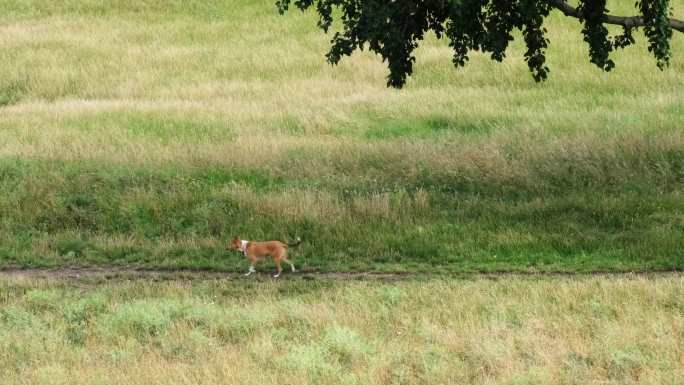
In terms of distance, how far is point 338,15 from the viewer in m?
40.4

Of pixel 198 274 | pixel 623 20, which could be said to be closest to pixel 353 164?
pixel 198 274

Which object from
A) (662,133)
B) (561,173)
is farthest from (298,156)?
(662,133)

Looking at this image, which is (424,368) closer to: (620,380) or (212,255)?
(620,380)

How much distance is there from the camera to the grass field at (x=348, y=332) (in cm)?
924

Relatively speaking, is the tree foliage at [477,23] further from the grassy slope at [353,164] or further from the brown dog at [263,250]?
the brown dog at [263,250]

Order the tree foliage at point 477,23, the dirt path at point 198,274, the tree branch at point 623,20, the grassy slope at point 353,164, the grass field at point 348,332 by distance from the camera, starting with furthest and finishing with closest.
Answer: the tree branch at point 623,20
the tree foliage at point 477,23
the grassy slope at point 353,164
the dirt path at point 198,274
the grass field at point 348,332

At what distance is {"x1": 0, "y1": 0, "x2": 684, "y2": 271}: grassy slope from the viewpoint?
15.2 metres

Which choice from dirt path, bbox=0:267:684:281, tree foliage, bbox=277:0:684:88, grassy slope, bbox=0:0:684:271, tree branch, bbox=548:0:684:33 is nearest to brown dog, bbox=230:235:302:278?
dirt path, bbox=0:267:684:281

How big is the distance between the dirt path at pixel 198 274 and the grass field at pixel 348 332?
1.54ft

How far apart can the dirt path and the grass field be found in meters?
0.47

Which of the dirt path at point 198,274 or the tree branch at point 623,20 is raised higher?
the tree branch at point 623,20

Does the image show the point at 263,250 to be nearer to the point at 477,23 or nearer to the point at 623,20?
the point at 477,23

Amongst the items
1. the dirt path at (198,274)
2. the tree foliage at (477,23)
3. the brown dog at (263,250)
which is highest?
the tree foliage at (477,23)

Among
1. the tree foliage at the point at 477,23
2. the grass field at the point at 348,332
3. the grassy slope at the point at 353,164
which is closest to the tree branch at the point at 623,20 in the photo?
the tree foliage at the point at 477,23
